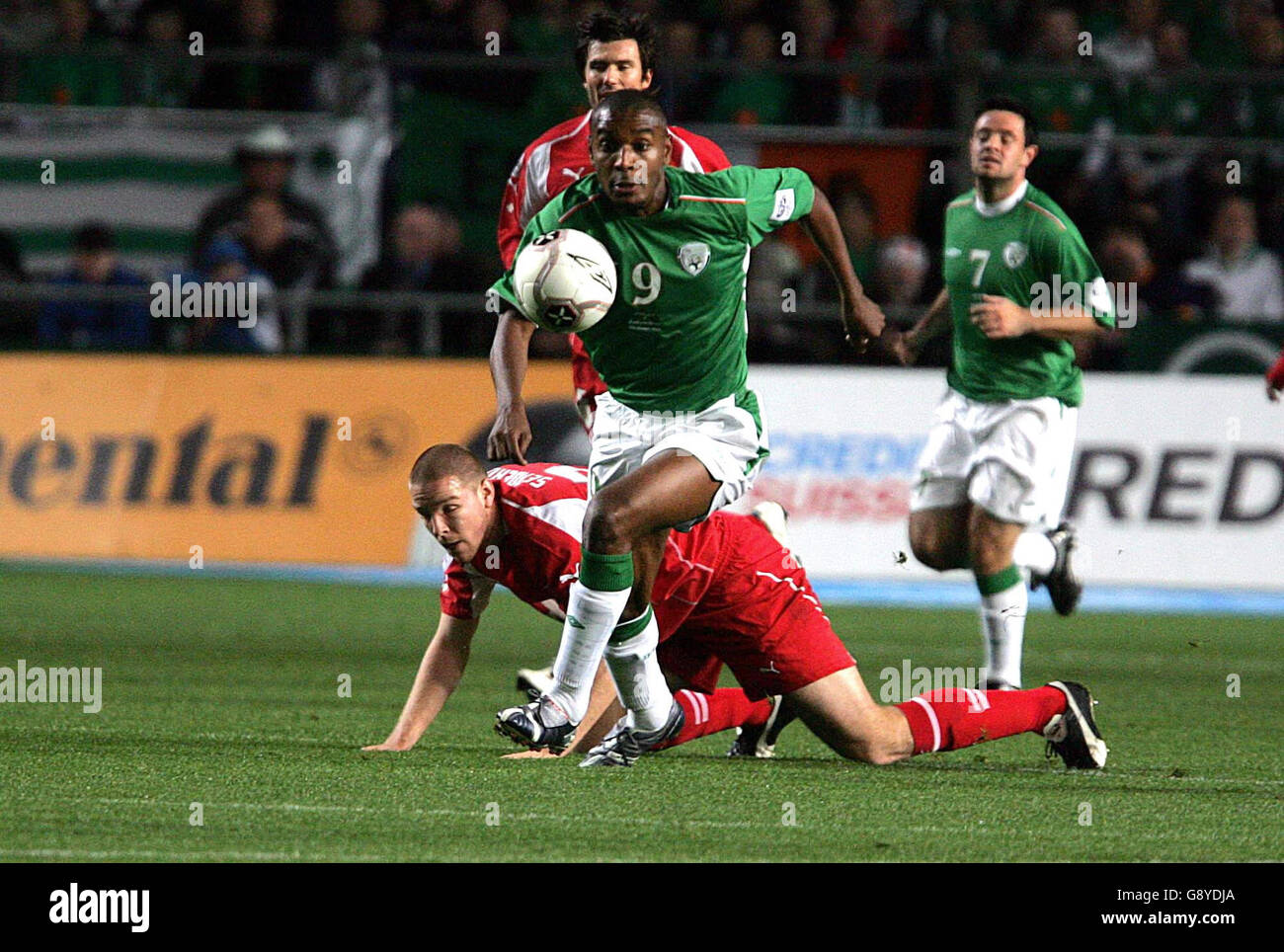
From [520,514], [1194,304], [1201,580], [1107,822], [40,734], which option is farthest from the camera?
[1194,304]

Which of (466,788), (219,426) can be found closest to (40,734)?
(466,788)

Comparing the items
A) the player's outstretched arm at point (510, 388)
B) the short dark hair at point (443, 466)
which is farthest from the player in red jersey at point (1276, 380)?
the short dark hair at point (443, 466)

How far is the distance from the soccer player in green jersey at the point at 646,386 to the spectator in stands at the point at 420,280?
7.65 m

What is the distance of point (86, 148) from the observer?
14898 millimetres

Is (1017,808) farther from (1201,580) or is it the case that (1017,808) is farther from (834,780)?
(1201,580)

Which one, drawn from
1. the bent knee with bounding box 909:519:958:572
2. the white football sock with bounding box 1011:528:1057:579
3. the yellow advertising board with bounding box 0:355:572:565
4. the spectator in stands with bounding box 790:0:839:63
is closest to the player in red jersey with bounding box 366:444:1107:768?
the bent knee with bounding box 909:519:958:572

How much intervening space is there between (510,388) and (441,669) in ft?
2.87

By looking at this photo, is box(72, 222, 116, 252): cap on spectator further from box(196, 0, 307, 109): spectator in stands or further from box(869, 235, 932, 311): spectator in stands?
box(869, 235, 932, 311): spectator in stands

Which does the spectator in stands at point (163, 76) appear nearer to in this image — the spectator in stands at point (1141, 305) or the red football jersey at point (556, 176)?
the spectator in stands at point (1141, 305)

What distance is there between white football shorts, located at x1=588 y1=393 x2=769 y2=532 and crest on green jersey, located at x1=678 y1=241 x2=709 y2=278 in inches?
16.5

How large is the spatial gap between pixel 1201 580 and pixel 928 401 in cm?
201

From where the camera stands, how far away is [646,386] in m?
6.39

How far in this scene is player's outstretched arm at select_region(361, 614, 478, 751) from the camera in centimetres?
632

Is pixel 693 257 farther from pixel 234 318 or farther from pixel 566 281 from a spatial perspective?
pixel 234 318
